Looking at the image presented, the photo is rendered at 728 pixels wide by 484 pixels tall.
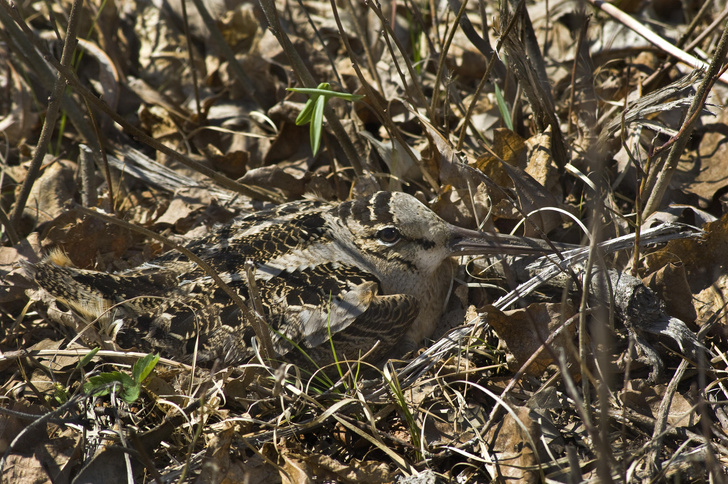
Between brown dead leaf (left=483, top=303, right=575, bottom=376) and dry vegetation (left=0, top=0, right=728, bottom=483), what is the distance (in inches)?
0.5

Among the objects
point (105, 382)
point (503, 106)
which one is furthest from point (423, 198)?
point (105, 382)

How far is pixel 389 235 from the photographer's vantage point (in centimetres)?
341

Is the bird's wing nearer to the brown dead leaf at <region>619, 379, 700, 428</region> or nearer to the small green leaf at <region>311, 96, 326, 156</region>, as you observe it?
the small green leaf at <region>311, 96, 326, 156</region>

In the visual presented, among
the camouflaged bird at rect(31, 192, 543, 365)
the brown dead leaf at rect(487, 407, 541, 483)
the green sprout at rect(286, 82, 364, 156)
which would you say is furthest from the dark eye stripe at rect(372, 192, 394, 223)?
the brown dead leaf at rect(487, 407, 541, 483)

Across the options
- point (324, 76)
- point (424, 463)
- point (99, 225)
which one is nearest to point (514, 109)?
point (324, 76)

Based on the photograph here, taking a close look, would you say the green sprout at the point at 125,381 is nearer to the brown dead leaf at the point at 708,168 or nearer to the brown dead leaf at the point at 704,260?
the brown dead leaf at the point at 704,260

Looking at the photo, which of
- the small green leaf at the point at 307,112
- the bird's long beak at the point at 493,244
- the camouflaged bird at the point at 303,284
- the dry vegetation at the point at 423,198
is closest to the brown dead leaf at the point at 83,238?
the dry vegetation at the point at 423,198

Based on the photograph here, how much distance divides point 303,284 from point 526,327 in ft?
3.73

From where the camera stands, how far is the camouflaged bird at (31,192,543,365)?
309 cm

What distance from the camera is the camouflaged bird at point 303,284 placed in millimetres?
3094

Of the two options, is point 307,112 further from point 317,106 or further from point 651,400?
point 651,400

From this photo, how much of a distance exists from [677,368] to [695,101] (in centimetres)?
127

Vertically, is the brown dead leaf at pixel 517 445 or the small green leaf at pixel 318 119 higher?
the small green leaf at pixel 318 119

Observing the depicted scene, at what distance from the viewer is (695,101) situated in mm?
2967
